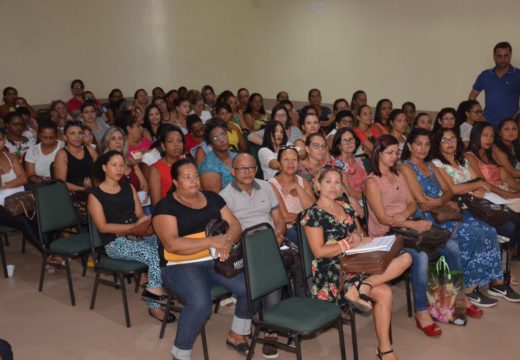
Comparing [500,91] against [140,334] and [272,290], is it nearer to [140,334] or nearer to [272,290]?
[272,290]

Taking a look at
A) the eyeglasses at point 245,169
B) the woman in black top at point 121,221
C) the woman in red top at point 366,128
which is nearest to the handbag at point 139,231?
the woman in black top at point 121,221

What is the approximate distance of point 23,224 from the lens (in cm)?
499

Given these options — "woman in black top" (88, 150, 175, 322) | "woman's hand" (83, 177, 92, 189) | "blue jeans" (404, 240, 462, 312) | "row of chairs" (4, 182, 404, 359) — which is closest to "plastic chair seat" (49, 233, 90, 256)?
"woman in black top" (88, 150, 175, 322)

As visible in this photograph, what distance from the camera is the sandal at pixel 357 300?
136 inches

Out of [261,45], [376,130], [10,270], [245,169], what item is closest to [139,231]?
[245,169]

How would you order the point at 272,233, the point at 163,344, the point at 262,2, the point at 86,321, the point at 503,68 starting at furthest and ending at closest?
the point at 262,2
the point at 503,68
the point at 86,321
the point at 163,344
the point at 272,233

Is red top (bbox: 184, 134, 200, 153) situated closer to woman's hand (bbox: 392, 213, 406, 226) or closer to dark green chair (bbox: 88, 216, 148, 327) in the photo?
dark green chair (bbox: 88, 216, 148, 327)

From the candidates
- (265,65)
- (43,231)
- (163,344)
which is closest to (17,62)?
(265,65)

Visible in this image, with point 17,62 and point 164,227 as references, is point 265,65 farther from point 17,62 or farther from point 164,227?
point 164,227

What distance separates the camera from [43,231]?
4504 mm

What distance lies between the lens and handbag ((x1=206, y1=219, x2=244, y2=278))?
137 inches

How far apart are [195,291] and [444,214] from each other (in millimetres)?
1888

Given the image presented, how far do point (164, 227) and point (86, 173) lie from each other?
6.95 feet

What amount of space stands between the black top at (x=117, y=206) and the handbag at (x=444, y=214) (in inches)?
84.1
